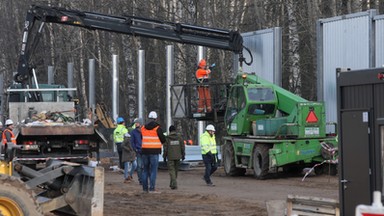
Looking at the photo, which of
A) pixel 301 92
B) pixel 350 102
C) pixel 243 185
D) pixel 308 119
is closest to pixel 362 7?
pixel 301 92

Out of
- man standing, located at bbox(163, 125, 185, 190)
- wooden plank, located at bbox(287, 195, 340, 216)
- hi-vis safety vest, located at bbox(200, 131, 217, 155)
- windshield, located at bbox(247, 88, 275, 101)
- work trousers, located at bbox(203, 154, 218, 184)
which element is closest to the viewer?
wooden plank, located at bbox(287, 195, 340, 216)

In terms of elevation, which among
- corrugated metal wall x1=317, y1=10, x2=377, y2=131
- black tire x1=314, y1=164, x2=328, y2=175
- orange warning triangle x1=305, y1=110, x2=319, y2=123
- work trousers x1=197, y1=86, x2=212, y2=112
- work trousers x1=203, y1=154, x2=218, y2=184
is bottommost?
black tire x1=314, y1=164, x2=328, y2=175

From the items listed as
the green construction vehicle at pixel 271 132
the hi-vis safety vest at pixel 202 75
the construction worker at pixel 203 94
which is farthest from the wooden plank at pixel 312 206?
the hi-vis safety vest at pixel 202 75

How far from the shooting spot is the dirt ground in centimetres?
1720

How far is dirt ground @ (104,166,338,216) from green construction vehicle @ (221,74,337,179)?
1.67 ft

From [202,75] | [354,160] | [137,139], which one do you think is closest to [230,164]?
[202,75]

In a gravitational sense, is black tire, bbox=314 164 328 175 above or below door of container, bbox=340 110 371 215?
below

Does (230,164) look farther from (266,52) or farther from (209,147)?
(266,52)

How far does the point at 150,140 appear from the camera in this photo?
20.8 meters

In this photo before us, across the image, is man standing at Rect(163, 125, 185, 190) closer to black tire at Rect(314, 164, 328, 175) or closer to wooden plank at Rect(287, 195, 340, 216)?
black tire at Rect(314, 164, 328, 175)

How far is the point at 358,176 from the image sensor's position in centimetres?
1243

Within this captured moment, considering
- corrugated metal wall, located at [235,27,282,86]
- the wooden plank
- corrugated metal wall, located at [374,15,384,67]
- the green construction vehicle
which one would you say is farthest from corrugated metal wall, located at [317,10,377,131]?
the wooden plank

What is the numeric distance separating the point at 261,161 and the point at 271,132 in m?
0.89

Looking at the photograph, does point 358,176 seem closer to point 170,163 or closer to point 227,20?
point 170,163
